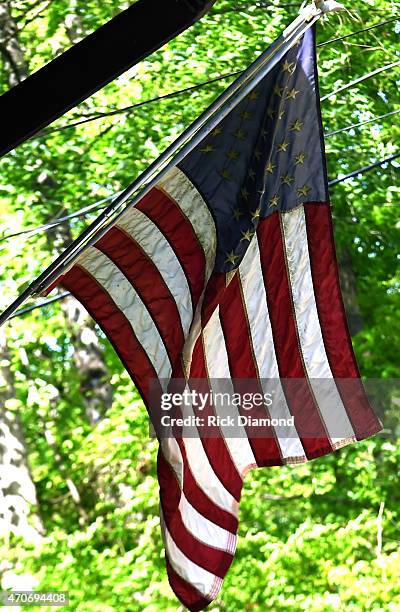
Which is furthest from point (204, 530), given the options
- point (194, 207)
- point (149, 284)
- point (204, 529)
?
point (194, 207)

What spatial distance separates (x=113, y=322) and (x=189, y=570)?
58.3 inches

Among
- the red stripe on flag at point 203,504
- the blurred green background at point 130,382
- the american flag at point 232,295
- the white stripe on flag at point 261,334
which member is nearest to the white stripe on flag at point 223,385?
the american flag at point 232,295

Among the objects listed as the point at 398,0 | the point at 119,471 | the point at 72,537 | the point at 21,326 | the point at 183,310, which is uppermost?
the point at 398,0

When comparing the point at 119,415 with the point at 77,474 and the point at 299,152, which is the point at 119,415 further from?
the point at 299,152

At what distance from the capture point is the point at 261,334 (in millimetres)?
5836

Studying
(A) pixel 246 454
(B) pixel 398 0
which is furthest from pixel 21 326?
(A) pixel 246 454

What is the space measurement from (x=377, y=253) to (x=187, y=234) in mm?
12700

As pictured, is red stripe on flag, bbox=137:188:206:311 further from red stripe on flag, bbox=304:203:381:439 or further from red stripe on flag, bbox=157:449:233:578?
red stripe on flag, bbox=157:449:233:578

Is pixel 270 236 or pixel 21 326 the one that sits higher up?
pixel 21 326

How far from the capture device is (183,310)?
18.5 ft

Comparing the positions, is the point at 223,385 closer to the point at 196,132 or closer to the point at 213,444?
the point at 213,444

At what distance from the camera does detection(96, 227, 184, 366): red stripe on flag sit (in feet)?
18.3

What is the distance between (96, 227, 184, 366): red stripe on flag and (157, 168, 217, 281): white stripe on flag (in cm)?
32

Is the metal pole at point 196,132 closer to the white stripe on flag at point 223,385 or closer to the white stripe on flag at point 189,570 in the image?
the white stripe on flag at point 223,385
